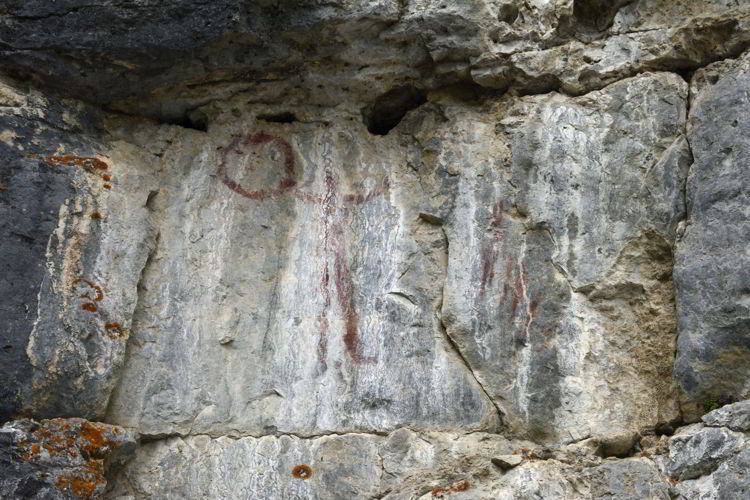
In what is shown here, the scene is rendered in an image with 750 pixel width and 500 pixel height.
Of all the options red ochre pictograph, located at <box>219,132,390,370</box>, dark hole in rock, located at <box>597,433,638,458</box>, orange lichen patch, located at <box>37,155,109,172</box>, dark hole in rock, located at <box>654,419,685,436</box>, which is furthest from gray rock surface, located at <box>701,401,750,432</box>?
orange lichen patch, located at <box>37,155,109,172</box>

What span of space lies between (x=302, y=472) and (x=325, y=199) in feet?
5.20

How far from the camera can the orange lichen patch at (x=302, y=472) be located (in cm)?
610

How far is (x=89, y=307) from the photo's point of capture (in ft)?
20.3

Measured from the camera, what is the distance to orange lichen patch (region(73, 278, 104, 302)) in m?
Answer: 6.20

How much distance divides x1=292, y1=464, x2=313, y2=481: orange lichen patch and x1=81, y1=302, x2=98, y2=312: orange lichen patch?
4.44 ft

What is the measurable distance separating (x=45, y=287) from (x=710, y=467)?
3435 mm

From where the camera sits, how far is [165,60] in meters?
6.48

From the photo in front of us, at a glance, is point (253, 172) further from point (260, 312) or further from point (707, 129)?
point (707, 129)

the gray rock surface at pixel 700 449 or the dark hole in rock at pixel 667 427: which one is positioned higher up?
the dark hole in rock at pixel 667 427

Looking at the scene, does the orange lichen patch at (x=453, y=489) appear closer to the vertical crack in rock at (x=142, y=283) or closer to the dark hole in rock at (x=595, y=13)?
the vertical crack in rock at (x=142, y=283)

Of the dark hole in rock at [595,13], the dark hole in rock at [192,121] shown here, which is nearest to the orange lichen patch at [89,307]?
the dark hole in rock at [192,121]

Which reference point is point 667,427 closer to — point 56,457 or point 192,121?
point 56,457

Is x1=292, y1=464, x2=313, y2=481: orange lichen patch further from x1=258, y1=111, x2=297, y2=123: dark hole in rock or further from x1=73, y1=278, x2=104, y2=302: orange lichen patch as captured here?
x1=258, y1=111, x2=297, y2=123: dark hole in rock

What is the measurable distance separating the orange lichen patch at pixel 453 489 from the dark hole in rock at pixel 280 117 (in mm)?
2385
